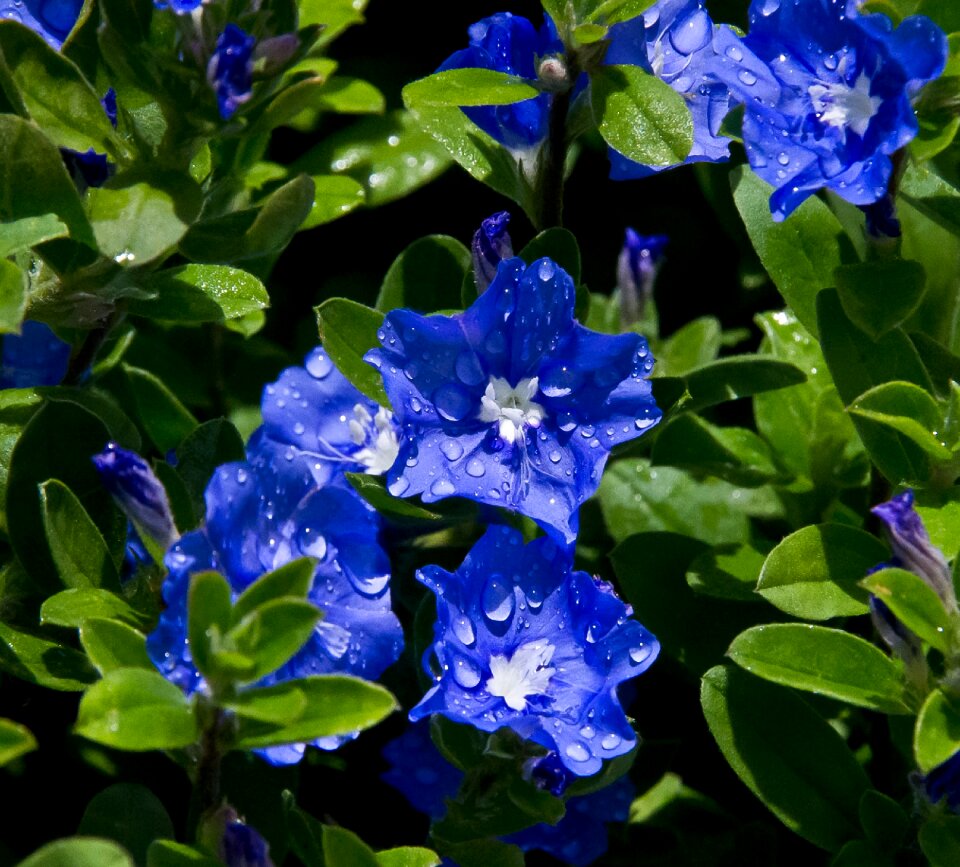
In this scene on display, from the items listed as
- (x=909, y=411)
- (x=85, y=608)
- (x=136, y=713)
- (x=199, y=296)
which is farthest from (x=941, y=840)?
(x=199, y=296)

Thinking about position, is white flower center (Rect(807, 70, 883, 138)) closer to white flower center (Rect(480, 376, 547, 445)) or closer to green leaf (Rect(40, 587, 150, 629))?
white flower center (Rect(480, 376, 547, 445))

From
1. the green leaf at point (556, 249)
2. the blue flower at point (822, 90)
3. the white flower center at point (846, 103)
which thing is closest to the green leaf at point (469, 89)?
the green leaf at point (556, 249)

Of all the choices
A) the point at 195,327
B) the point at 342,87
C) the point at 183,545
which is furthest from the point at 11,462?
the point at 342,87

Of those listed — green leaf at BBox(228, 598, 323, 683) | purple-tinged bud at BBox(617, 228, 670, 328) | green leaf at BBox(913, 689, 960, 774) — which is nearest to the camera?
green leaf at BBox(228, 598, 323, 683)

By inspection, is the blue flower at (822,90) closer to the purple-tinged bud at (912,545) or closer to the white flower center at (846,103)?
the white flower center at (846,103)

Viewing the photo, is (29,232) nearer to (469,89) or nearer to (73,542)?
(73,542)

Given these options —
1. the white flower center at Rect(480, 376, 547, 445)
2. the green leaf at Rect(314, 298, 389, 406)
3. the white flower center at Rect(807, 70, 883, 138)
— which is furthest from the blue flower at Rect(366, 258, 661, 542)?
the white flower center at Rect(807, 70, 883, 138)
